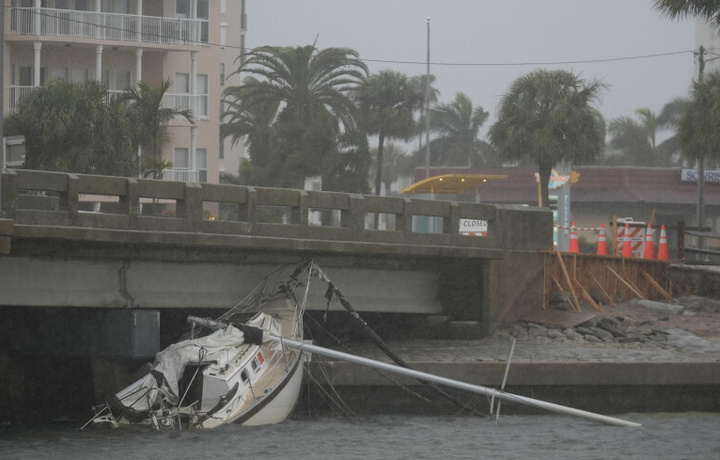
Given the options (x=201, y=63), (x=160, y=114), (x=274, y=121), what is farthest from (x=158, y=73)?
(x=274, y=121)

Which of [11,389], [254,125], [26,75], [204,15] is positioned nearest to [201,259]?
[11,389]

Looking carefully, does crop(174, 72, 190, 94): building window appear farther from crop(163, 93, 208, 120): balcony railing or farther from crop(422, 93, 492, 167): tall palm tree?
crop(422, 93, 492, 167): tall palm tree

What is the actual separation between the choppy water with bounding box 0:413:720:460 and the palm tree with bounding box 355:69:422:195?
1864 inches

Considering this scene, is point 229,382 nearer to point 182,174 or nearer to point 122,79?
point 182,174

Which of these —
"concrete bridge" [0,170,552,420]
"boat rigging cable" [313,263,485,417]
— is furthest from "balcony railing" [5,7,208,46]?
"boat rigging cable" [313,263,485,417]

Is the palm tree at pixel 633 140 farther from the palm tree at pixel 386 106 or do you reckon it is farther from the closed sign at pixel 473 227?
the closed sign at pixel 473 227

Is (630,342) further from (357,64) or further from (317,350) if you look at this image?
(357,64)

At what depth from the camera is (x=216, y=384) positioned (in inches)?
797

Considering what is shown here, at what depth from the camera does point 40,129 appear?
45875 mm

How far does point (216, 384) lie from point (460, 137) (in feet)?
317

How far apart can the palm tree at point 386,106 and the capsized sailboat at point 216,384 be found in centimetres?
4768

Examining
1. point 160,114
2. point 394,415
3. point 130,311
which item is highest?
point 160,114

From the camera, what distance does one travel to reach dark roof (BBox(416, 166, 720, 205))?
73625 mm

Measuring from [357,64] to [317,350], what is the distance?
4300cm
